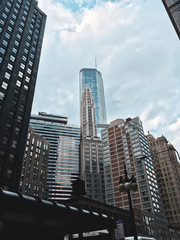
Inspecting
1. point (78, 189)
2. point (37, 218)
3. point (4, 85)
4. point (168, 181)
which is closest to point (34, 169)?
point (4, 85)

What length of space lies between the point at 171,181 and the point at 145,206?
124ft

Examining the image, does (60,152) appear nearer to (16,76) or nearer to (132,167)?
(132,167)

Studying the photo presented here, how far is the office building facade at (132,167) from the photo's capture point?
93062mm

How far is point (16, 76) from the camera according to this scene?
208ft

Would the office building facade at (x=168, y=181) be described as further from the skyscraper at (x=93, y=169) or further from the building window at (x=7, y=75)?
the building window at (x=7, y=75)

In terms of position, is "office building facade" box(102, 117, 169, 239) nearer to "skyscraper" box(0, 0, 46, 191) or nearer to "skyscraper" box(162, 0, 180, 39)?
"skyscraper" box(0, 0, 46, 191)

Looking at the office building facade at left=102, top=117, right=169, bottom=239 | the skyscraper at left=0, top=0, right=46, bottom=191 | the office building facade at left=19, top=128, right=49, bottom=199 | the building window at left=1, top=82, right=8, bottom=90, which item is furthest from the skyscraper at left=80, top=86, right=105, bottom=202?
the building window at left=1, top=82, right=8, bottom=90

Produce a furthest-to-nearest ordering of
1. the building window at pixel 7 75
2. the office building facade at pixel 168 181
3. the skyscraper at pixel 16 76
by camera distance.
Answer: the office building facade at pixel 168 181 → the building window at pixel 7 75 → the skyscraper at pixel 16 76

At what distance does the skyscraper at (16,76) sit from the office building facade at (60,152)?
98766 mm

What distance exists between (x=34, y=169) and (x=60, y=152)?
7174cm

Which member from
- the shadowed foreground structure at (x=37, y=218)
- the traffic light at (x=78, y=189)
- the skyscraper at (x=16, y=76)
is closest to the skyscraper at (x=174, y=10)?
the traffic light at (x=78, y=189)

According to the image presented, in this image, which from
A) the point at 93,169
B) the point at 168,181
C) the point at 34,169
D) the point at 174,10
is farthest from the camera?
the point at 93,169

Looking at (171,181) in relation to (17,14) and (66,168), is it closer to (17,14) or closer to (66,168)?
(66,168)

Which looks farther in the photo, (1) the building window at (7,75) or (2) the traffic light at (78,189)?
(1) the building window at (7,75)
